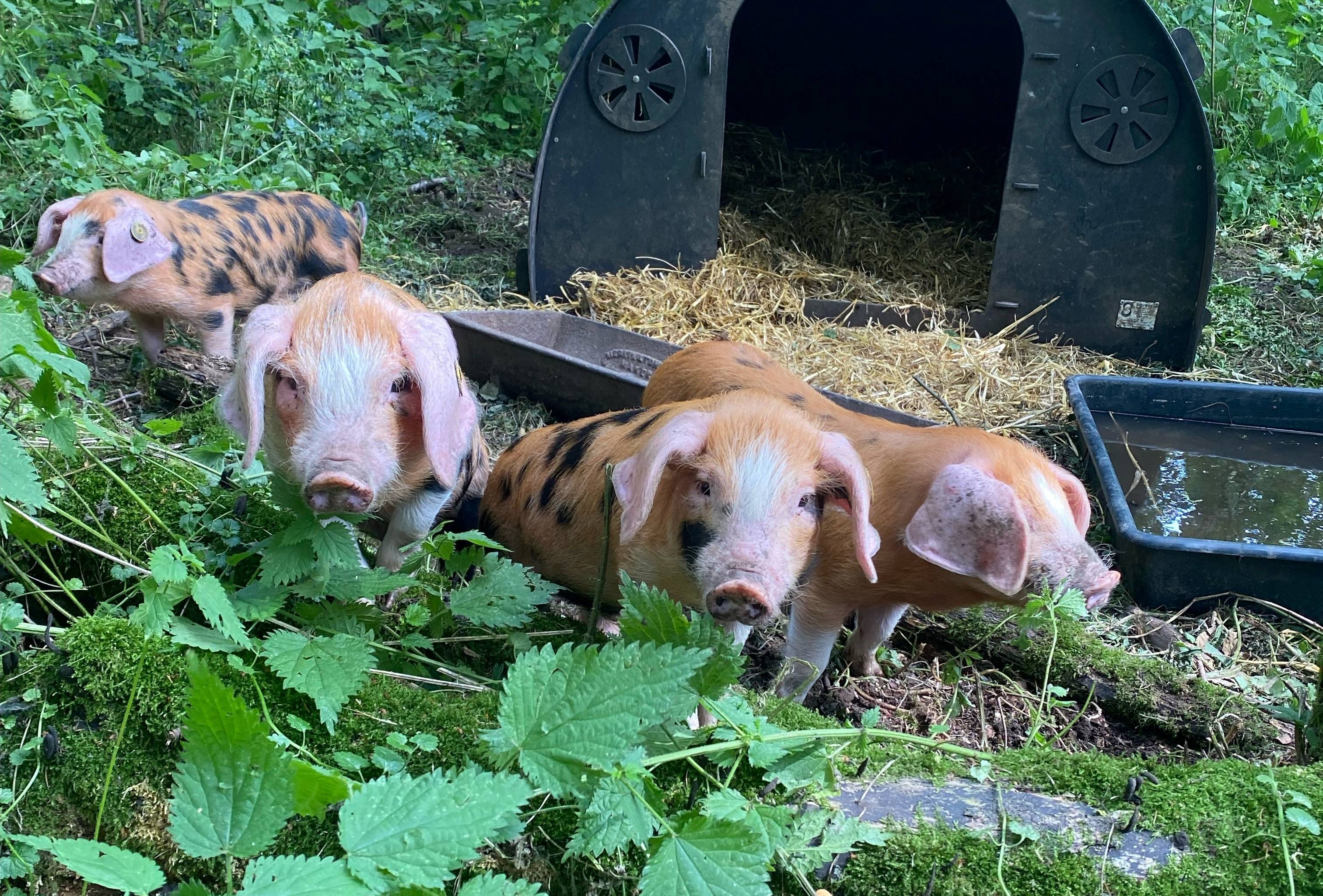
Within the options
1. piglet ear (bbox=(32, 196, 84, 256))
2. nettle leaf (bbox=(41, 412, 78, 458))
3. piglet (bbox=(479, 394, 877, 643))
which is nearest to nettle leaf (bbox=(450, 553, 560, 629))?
piglet (bbox=(479, 394, 877, 643))

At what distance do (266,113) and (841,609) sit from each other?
6.47m

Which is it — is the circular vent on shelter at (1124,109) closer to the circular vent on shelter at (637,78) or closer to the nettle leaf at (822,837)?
the circular vent on shelter at (637,78)

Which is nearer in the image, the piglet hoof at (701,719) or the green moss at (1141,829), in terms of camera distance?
the green moss at (1141,829)

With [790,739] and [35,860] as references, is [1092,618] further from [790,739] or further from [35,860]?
[35,860]

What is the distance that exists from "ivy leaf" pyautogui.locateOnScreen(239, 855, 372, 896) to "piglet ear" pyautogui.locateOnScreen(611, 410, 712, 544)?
1.05 m

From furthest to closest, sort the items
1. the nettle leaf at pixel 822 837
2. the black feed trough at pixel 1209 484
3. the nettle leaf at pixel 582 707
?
the black feed trough at pixel 1209 484, the nettle leaf at pixel 822 837, the nettle leaf at pixel 582 707

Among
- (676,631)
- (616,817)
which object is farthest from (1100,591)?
(616,817)

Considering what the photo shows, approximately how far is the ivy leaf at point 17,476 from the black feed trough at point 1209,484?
12.0 ft

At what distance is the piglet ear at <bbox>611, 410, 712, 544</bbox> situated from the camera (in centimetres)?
240

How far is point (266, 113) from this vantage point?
7691mm

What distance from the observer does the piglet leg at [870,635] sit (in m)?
3.40

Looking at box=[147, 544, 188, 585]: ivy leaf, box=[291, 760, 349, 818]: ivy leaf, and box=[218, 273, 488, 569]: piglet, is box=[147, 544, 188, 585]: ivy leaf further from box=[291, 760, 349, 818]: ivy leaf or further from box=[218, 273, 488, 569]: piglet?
box=[291, 760, 349, 818]: ivy leaf

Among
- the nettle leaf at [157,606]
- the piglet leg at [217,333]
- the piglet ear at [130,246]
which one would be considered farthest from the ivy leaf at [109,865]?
the piglet leg at [217,333]

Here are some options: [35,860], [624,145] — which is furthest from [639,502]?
[624,145]
